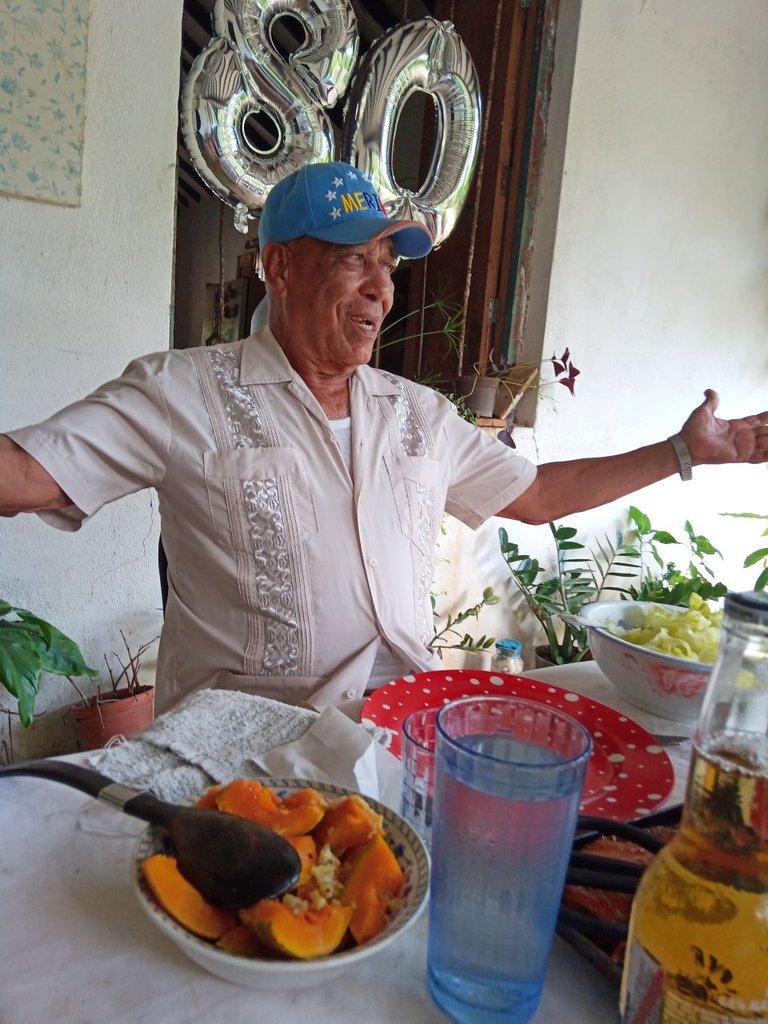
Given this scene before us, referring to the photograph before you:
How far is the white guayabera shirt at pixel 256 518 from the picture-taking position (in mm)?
1219

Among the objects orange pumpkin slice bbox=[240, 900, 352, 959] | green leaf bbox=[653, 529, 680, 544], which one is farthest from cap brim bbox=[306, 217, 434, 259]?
green leaf bbox=[653, 529, 680, 544]

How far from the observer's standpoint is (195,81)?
1843 millimetres

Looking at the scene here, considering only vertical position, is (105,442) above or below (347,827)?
above

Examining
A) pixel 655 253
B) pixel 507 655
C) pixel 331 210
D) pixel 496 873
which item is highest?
pixel 655 253

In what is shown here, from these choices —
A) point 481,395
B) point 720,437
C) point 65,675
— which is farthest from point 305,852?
point 481,395

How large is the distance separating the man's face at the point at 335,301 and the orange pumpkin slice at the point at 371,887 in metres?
1.04

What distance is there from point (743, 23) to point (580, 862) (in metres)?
3.71

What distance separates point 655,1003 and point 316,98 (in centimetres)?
211

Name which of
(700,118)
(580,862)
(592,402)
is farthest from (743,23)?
(580,862)

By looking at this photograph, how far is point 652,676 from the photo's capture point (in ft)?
3.02

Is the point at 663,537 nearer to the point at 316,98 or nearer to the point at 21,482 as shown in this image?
the point at 316,98

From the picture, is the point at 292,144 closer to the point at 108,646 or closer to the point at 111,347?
the point at 111,347

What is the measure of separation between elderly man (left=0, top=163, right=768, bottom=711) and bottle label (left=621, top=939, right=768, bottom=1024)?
2.53 feet

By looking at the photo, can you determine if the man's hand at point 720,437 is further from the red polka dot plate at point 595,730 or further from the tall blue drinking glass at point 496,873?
the tall blue drinking glass at point 496,873
